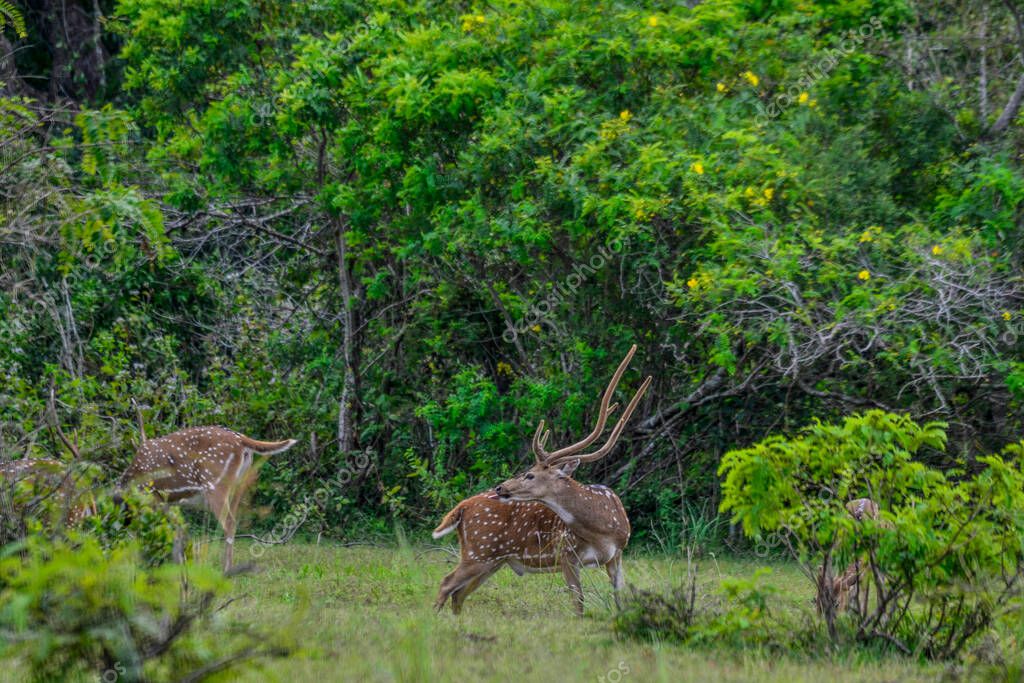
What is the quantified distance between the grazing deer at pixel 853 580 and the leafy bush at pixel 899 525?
0.17ft

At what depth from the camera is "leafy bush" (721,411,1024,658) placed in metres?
6.20

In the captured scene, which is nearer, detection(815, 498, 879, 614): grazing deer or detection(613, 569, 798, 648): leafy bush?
detection(613, 569, 798, 648): leafy bush

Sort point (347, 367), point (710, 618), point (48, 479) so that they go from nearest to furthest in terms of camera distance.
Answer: point (710, 618) < point (48, 479) < point (347, 367)

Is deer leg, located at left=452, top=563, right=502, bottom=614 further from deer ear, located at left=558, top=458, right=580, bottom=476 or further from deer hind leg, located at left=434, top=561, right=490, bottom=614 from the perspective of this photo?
deer ear, located at left=558, top=458, right=580, bottom=476

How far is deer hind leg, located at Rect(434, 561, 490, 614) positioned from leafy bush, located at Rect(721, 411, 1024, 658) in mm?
2216

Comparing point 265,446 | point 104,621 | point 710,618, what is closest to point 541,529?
point 710,618

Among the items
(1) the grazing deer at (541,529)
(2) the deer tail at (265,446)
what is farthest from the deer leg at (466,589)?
(2) the deer tail at (265,446)

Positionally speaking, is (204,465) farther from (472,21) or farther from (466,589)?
(472,21)

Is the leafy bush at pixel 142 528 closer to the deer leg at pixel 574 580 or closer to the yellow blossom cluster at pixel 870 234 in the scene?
the deer leg at pixel 574 580

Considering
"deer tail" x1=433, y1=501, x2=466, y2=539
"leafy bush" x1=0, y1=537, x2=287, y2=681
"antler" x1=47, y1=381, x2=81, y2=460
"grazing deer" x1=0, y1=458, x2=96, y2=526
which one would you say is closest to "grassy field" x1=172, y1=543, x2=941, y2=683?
"leafy bush" x1=0, y1=537, x2=287, y2=681

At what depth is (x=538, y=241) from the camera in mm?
10930

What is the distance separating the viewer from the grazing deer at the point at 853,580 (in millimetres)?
6527

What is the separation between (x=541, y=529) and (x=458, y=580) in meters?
0.71

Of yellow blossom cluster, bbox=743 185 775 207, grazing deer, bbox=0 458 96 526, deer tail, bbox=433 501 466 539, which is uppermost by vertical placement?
yellow blossom cluster, bbox=743 185 775 207
